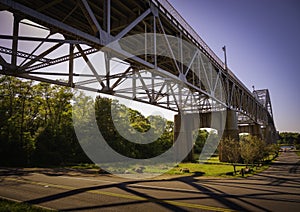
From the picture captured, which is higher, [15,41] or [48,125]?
[15,41]

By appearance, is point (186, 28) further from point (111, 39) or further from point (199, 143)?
point (199, 143)

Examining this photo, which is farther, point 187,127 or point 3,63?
point 187,127

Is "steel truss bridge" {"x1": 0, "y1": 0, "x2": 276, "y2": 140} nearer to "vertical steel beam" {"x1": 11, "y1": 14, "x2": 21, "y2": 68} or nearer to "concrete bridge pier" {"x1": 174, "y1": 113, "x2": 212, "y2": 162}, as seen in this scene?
"vertical steel beam" {"x1": 11, "y1": 14, "x2": 21, "y2": 68}

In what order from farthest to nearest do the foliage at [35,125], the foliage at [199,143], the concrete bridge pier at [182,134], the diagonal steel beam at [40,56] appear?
1. the foliage at [199,143]
2. the foliage at [35,125]
3. the concrete bridge pier at [182,134]
4. the diagonal steel beam at [40,56]

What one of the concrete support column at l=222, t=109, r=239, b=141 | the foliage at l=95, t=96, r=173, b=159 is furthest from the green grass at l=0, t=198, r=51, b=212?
the foliage at l=95, t=96, r=173, b=159

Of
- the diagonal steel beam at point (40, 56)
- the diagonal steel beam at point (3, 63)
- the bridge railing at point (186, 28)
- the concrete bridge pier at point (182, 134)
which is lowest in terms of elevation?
the concrete bridge pier at point (182, 134)

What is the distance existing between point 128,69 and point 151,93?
4005 mm

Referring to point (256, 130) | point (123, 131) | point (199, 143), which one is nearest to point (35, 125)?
point (123, 131)

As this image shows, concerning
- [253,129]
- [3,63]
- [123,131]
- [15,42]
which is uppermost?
[15,42]

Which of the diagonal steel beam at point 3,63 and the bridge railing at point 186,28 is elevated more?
the bridge railing at point 186,28

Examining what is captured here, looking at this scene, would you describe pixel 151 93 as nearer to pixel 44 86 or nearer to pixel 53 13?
pixel 53 13

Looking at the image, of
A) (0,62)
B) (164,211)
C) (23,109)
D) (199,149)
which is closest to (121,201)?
(164,211)

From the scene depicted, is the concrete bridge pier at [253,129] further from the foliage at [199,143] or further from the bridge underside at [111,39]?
the bridge underside at [111,39]

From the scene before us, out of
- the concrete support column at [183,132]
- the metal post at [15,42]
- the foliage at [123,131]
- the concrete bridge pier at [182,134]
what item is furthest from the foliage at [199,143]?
the metal post at [15,42]
